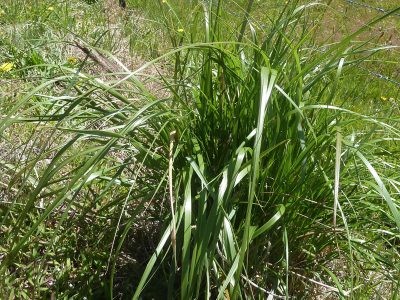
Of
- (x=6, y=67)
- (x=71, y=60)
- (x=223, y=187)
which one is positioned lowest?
(x=71, y=60)

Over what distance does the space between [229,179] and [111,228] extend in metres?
0.65

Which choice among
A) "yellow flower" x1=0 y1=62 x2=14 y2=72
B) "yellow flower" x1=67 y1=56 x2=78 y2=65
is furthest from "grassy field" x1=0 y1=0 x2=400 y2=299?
"yellow flower" x1=67 y1=56 x2=78 y2=65

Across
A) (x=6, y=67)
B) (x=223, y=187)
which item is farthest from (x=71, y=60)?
(x=223, y=187)

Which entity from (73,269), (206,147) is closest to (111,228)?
(73,269)

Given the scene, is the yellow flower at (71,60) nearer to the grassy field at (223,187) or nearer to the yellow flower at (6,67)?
the yellow flower at (6,67)

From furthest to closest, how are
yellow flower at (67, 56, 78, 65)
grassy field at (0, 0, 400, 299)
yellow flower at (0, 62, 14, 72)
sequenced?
yellow flower at (67, 56, 78, 65) → yellow flower at (0, 62, 14, 72) → grassy field at (0, 0, 400, 299)

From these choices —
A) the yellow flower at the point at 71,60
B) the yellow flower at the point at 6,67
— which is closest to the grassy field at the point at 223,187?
the yellow flower at the point at 6,67

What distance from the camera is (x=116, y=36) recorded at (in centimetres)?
503

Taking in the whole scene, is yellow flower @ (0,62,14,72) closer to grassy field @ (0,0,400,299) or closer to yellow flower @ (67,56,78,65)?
yellow flower @ (67,56,78,65)

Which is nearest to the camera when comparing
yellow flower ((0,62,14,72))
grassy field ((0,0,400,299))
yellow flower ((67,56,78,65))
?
grassy field ((0,0,400,299))

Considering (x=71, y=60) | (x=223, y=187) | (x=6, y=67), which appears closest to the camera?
(x=223, y=187)

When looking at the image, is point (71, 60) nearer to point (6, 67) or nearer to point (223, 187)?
point (6, 67)

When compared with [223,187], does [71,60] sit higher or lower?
lower

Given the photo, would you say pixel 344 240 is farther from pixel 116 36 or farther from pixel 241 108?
pixel 116 36
